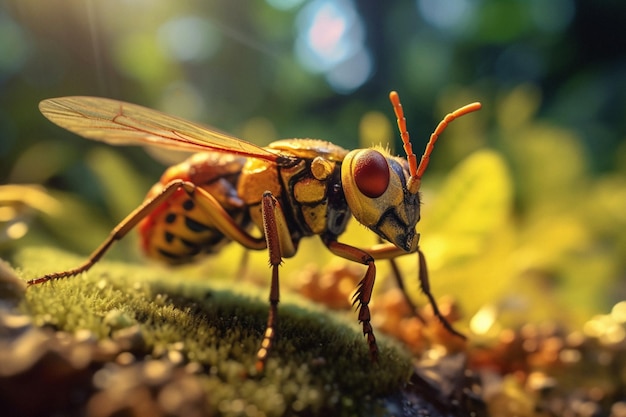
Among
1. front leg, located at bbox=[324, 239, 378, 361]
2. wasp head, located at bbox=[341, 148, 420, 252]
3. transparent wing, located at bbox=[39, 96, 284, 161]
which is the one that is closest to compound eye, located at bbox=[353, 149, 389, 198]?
wasp head, located at bbox=[341, 148, 420, 252]

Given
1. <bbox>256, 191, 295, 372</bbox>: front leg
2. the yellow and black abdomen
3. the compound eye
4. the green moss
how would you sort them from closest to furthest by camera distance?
the green moss → <bbox>256, 191, 295, 372</bbox>: front leg → the compound eye → the yellow and black abdomen

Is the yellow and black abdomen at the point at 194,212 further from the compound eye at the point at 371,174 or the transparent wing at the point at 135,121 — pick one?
the compound eye at the point at 371,174

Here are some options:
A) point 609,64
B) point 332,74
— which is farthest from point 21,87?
point 609,64

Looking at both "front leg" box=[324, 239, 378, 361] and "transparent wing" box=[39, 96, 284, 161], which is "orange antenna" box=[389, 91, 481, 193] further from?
"transparent wing" box=[39, 96, 284, 161]

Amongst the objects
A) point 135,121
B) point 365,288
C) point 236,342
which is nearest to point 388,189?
point 365,288

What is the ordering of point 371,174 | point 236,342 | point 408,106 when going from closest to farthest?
point 236,342 < point 371,174 < point 408,106

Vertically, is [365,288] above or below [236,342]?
above

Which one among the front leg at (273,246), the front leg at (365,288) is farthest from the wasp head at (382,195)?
the front leg at (273,246)

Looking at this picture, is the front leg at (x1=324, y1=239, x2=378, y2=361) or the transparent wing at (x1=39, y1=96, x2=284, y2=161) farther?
the transparent wing at (x1=39, y1=96, x2=284, y2=161)

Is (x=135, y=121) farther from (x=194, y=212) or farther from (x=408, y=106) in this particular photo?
(x=408, y=106)
